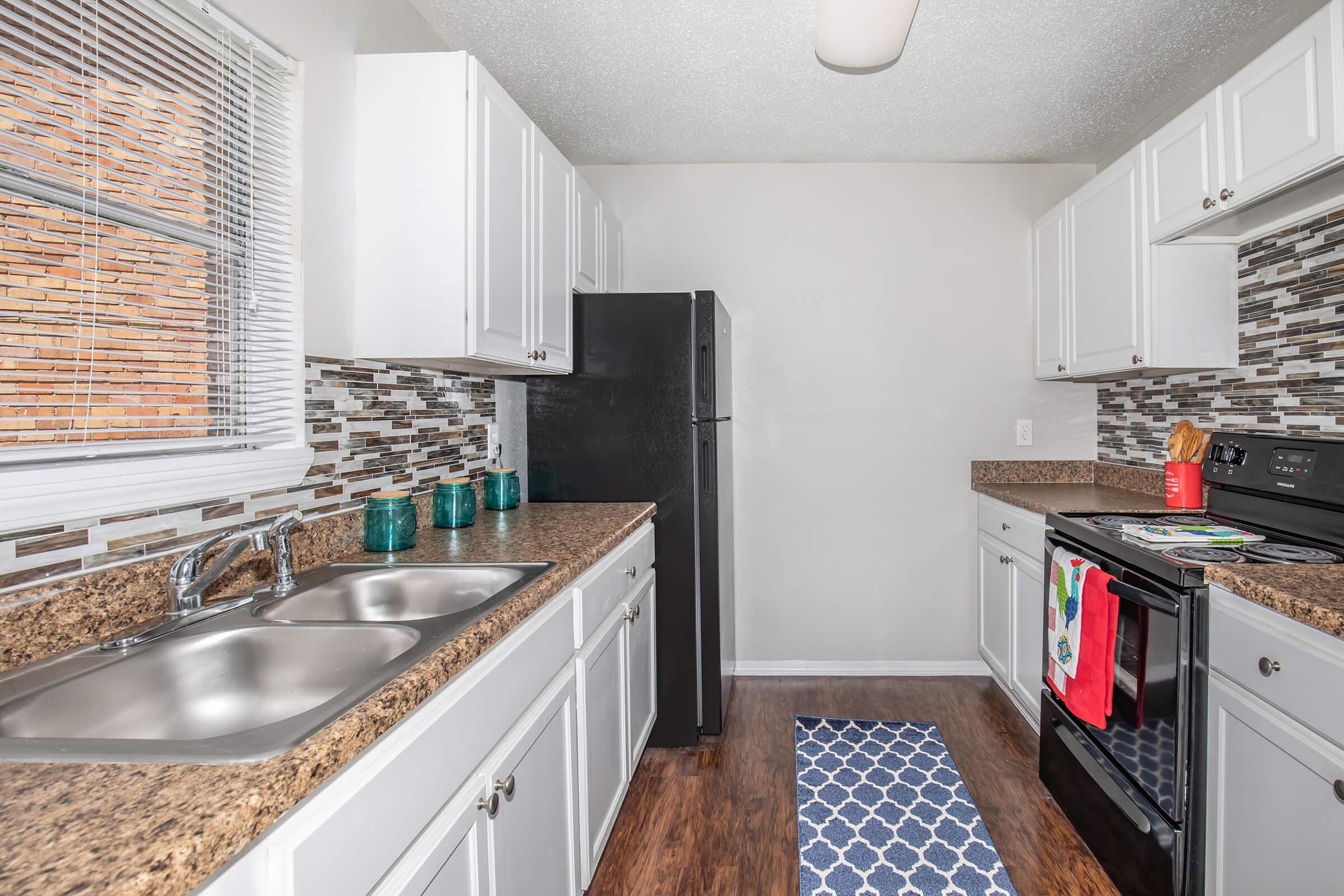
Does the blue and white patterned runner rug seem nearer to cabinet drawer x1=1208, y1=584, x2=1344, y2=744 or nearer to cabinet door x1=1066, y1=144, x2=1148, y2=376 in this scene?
cabinet drawer x1=1208, y1=584, x2=1344, y2=744

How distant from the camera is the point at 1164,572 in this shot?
155 cm

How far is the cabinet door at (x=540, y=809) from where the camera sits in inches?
43.9

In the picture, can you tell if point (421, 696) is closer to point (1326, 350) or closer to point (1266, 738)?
point (1266, 738)

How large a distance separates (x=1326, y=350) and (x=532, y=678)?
2.29m

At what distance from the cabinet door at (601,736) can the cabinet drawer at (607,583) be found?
4cm

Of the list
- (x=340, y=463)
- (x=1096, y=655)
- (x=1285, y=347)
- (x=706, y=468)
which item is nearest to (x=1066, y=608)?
(x=1096, y=655)

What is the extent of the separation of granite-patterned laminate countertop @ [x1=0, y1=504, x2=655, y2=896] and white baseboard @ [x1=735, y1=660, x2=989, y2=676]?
2.59 metres

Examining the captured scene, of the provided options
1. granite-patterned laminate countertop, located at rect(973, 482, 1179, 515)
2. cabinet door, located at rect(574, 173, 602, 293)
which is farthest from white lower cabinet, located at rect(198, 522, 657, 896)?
granite-patterned laminate countertop, located at rect(973, 482, 1179, 515)

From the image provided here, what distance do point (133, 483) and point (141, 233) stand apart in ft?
1.37

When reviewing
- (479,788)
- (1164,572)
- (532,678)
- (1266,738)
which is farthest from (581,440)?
(1266,738)

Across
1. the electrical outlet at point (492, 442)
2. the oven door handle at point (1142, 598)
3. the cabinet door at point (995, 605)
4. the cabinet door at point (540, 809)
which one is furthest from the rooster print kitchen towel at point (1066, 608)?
the electrical outlet at point (492, 442)

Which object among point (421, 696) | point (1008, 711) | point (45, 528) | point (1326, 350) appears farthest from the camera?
point (1008, 711)

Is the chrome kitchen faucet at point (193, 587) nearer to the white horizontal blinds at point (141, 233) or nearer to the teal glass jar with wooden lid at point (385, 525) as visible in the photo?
the white horizontal blinds at point (141, 233)

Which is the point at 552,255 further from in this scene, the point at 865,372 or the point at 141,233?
the point at 865,372
